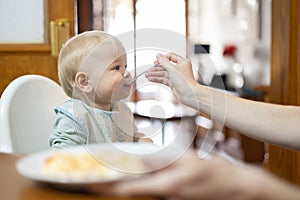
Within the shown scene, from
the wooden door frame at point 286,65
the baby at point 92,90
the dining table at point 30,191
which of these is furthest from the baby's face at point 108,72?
the wooden door frame at point 286,65

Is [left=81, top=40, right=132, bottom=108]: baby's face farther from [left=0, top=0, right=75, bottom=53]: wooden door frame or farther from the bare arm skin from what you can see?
[left=0, top=0, right=75, bottom=53]: wooden door frame

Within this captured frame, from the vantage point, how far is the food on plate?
0.46m

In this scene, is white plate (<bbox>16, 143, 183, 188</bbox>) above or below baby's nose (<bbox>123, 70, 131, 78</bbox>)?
below

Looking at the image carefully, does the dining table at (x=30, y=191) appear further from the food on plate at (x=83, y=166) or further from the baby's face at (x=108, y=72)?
the baby's face at (x=108, y=72)

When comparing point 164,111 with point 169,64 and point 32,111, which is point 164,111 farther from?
point 32,111

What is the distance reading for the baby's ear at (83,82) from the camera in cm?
110

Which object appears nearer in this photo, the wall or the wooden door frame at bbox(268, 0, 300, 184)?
the wooden door frame at bbox(268, 0, 300, 184)

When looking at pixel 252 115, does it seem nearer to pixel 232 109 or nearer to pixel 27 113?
pixel 232 109

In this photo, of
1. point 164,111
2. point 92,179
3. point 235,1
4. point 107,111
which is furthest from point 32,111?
point 235,1

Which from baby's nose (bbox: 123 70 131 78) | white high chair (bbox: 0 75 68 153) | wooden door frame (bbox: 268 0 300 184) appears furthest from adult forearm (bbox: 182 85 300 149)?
wooden door frame (bbox: 268 0 300 184)

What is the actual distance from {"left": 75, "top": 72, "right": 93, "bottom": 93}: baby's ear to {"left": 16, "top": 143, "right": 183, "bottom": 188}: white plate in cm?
51

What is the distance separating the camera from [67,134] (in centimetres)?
105

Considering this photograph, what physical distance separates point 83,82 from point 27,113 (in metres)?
0.25

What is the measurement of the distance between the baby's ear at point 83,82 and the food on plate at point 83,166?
56cm
